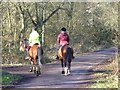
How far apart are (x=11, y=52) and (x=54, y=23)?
12285 mm

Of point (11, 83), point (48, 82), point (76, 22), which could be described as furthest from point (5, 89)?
point (76, 22)

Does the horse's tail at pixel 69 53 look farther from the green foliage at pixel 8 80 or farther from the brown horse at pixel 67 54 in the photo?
the green foliage at pixel 8 80

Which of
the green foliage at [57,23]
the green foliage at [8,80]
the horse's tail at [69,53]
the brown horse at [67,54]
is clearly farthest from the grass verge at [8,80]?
the green foliage at [57,23]

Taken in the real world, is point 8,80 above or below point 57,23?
below

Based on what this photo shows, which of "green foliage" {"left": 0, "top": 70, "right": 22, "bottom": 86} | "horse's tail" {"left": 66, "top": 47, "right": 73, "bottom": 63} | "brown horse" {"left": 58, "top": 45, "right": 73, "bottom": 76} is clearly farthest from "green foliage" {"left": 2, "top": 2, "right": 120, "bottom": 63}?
"green foliage" {"left": 0, "top": 70, "right": 22, "bottom": 86}

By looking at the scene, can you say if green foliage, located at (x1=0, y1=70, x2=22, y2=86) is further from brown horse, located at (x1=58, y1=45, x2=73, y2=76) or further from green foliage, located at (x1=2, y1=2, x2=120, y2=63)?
green foliage, located at (x1=2, y1=2, x2=120, y2=63)

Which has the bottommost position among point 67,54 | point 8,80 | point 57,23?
point 8,80

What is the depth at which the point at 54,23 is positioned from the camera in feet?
111

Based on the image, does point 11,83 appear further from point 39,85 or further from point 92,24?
point 92,24

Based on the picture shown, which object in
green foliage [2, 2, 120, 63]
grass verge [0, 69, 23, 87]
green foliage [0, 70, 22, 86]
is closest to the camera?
grass verge [0, 69, 23, 87]

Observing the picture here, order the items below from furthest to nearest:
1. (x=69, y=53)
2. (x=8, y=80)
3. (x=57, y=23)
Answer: (x=57, y=23), (x=69, y=53), (x=8, y=80)

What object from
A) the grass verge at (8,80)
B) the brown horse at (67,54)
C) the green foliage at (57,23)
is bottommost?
the grass verge at (8,80)

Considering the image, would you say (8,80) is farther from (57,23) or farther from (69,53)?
(57,23)

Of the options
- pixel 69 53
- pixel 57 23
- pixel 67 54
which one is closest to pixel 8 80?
pixel 67 54
